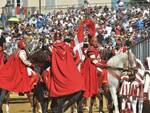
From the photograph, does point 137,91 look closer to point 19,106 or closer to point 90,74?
point 90,74

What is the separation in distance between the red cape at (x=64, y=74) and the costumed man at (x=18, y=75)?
2.51 metres

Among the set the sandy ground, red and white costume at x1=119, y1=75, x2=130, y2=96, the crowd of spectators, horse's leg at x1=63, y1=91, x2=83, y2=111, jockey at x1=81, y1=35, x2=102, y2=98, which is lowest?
the sandy ground

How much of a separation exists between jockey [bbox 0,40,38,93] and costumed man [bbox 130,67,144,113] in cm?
246

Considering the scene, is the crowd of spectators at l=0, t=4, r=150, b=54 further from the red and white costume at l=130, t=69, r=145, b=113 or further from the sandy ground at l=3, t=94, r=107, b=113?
the red and white costume at l=130, t=69, r=145, b=113

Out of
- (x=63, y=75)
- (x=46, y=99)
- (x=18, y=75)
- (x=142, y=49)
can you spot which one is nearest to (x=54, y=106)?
(x=63, y=75)

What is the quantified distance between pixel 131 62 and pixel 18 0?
3153 centimetres

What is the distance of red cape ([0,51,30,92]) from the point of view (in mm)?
15258

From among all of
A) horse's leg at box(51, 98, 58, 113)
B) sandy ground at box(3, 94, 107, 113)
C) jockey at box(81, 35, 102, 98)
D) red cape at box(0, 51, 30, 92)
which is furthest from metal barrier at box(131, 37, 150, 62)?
horse's leg at box(51, 98, 58, 113)

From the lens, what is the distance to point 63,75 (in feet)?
42.2

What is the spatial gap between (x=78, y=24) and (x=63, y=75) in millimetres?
19133

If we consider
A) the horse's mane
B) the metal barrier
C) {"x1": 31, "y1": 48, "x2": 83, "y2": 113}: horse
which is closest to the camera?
{"x1": 31, "y1": 48, "x2": 83, "y2": 113}: horse

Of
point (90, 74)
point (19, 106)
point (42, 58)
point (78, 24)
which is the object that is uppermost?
point (42, 58)

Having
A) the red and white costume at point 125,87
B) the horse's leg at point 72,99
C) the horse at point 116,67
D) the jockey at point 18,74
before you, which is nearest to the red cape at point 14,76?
the jockey at point 18,74

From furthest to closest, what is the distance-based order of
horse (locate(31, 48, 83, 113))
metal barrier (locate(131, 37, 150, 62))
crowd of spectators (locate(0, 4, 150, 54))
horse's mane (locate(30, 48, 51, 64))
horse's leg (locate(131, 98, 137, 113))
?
crowd of spectators (locate(0, 4, 150, 54)), metal barrier (locate(131, 37, 150, 62)), horse's leg (locate(131, 98, 137, 113)), horse's mane (locate(30, 48, 51, 64)), horse (locate(31, 48, 83, 113))
